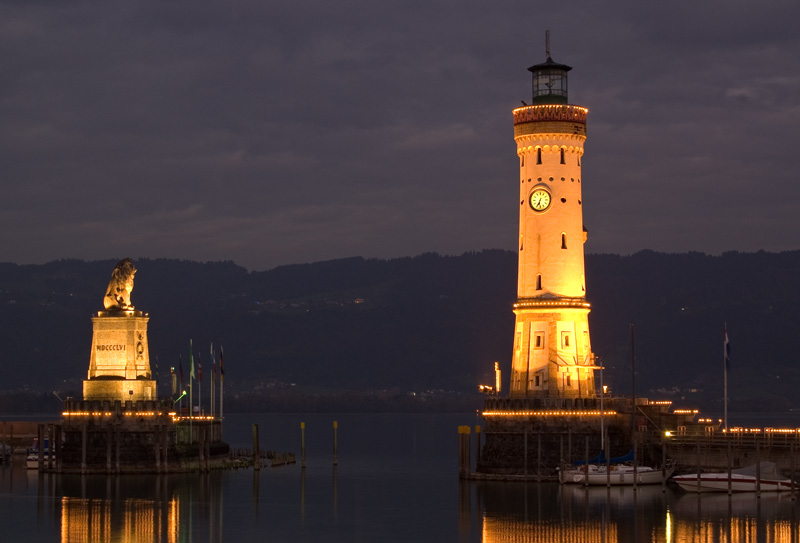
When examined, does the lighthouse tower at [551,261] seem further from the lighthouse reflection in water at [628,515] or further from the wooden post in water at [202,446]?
the wooden post in water at [202,446]

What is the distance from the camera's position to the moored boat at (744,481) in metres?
89.6

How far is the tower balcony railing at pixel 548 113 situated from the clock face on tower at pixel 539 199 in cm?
442

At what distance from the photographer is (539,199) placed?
10019cm

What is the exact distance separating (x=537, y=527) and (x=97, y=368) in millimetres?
38821

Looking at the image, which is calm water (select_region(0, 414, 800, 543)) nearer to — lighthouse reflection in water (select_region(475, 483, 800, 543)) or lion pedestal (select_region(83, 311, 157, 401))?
lighthouse reflection in water (select_region(475, 483, 800, 543))

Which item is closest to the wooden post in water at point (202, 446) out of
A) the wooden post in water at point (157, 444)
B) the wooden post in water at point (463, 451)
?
the wooden post in water at point (157, 444)

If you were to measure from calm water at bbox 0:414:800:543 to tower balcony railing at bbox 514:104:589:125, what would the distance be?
2256 centimetres

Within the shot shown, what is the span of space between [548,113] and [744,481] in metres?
25.7

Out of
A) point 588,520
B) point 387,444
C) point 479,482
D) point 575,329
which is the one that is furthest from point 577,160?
point 387,444

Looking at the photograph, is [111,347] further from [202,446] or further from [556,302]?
[556,302]

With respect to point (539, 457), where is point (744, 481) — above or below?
below

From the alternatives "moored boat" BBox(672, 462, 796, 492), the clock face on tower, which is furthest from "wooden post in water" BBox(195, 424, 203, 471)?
"moored boat" BBox(672, 462, 796, 492)

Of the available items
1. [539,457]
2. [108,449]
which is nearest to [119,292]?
[108,449]

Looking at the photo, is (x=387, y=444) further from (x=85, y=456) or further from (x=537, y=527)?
(x=537, y=527)
